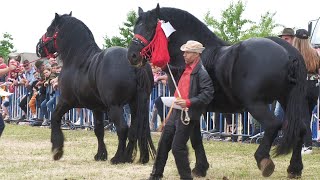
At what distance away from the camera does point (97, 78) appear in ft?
31.8

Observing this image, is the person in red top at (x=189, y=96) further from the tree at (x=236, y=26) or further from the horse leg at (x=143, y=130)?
the tree at (x=236, y=26)

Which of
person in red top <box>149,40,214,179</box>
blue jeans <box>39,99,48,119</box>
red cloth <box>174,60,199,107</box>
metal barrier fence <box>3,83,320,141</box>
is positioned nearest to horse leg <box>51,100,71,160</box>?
person in red top <box>149,40,214,179</box>

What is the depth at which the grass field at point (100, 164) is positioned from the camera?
26.2 ft

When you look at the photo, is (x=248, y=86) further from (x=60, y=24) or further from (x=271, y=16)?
(x=271, y=16)

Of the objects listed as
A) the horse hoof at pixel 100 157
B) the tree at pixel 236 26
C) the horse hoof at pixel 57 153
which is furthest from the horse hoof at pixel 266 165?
the tree at pixel 236 26

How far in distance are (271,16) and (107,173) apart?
136 ft

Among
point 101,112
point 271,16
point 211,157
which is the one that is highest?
point 271,16

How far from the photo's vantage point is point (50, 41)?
10570 mm

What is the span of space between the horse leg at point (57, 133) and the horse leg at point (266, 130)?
371 cm

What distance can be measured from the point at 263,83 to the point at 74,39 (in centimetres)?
401

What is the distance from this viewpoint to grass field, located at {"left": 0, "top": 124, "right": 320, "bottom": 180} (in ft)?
26.2

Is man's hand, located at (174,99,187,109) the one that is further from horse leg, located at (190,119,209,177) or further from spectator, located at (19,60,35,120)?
spectator, located at (19,60,35,120)

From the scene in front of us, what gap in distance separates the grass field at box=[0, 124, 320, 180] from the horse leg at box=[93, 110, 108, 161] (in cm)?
22

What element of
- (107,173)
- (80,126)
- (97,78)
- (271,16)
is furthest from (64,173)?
(271,16)
